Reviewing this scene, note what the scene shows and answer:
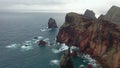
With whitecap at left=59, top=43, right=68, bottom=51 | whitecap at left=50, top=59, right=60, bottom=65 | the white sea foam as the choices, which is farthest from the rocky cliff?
whitecap at left=50, top=59, right=60, bottom=65

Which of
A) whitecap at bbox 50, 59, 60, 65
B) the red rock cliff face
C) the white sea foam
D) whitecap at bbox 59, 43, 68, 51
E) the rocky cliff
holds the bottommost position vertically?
the white sea foam

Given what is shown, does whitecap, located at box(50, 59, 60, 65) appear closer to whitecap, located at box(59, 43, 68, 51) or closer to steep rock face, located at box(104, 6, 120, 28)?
whitecap, located at box(59, 43, 68, 51)

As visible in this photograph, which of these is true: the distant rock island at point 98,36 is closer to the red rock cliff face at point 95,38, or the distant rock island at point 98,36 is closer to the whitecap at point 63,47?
the red rock cliff face at point 95,38

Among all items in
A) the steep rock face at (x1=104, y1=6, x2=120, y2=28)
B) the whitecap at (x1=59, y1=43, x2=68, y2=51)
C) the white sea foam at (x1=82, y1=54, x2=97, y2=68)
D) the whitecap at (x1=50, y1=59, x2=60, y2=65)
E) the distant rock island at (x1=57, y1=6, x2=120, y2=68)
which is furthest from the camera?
the whitecap at (x1=59, y1=43, x2=68, y2=51)

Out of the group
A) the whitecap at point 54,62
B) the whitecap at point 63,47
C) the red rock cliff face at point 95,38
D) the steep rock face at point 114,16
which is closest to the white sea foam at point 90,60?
the red rock cliff face at point 95,38

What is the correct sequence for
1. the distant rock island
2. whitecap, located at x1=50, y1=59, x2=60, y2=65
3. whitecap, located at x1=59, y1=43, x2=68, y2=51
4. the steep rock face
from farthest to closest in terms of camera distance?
whitecap, located at x1=59, y1=43, x2=68, y2=51, the steep rock face, whitecap, located at x1=50, y1=59, x2=60, y2=65, the distant rock island

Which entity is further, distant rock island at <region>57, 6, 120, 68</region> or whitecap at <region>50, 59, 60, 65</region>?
whitecap at <region>50, 59, 60, 65</region>

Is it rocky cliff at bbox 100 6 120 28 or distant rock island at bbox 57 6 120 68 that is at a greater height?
rocky cliff at bbox 100 6 120 28
